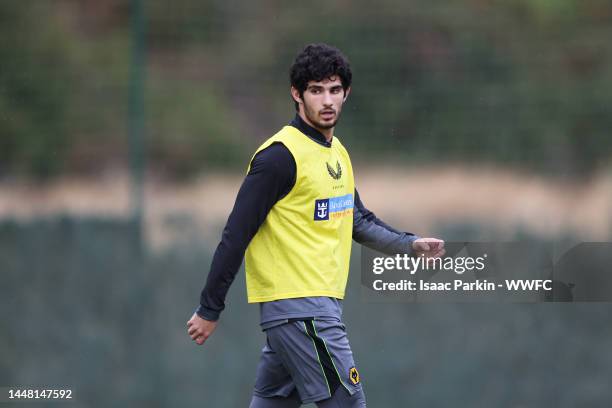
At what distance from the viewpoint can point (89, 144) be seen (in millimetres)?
6168

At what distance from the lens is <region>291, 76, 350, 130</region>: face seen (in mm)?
3918

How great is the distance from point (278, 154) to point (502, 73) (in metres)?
2.69

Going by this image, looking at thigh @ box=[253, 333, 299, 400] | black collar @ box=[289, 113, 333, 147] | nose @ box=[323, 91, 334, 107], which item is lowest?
thigh @ box=[253, 333, 299, 400]

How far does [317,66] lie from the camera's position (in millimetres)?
3906

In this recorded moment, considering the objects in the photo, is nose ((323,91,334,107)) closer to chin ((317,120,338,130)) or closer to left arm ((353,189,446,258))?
chin ((317,120,338,130))

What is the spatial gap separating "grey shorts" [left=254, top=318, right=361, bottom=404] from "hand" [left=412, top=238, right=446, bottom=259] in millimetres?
520

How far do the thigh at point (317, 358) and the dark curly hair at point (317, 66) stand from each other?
2.92ft

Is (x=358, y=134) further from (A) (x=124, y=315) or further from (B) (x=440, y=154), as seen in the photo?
(A) (x=124, y=315)

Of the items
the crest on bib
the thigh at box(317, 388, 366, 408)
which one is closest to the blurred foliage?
the crest on bib

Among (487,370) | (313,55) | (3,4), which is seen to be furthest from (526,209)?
(3,4)

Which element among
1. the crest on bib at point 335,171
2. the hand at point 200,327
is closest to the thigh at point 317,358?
the hand at point 200,327

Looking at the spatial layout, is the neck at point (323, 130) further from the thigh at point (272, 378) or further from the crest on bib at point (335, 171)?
the thigh at point (272, 378)

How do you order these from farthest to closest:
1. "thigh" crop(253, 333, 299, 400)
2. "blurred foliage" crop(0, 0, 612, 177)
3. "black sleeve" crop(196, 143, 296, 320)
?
1. "blurred foliage" crop(0, 0, 612, 177)
2. "thigh" crop(253, 333, 299, 400)
3. "black sleeve" crop(196, 143, 296, 320)

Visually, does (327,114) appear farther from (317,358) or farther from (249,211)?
(317,358)
